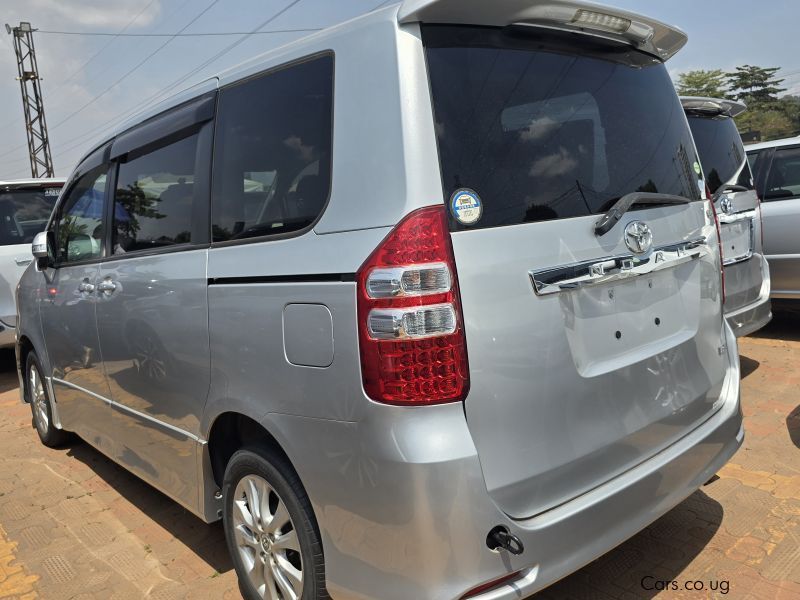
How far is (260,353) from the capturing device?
2.22 metres

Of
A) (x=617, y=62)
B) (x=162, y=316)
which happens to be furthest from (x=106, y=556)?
(x=617, y=62)

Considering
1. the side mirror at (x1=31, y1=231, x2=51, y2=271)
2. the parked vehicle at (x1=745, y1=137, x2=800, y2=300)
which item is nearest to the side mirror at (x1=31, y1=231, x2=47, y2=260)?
the side mirror at (x1=31, y1=231, x2=51, y2=271)

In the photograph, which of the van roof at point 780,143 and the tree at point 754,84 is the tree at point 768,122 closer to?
the tree at point 754,84

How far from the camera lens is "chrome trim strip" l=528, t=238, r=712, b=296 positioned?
1972 mm

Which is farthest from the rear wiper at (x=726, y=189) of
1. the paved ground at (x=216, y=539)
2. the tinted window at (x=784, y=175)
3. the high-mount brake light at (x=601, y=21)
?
the high-mount brake light at (x=601, y=21)

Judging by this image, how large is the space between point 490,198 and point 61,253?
306 centimetres

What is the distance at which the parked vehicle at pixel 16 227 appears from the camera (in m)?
6.71

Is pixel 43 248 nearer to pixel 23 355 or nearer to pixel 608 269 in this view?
pixel 23 355

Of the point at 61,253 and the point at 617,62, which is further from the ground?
the point at 617,62

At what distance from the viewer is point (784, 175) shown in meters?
6.04

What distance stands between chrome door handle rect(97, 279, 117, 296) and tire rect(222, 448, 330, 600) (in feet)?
3.90

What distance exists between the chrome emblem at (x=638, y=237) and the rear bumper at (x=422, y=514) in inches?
29.1

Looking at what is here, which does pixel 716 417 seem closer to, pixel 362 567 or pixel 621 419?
pixel 621 419

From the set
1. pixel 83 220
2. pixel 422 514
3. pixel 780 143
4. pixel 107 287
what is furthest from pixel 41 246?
pixel 780 143
